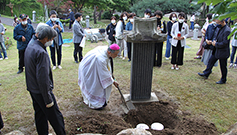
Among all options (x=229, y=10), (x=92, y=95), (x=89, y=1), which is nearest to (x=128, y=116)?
(x=92, y=95)

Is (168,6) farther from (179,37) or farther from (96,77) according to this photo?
(96,77)

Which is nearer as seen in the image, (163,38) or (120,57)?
(163,38)

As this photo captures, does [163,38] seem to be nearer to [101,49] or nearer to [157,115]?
[101,49]

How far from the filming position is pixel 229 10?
6.64 feet

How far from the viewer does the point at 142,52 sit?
4.15 m

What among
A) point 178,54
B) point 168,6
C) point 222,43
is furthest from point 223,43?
point 168,6

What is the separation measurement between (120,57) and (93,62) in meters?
4.48

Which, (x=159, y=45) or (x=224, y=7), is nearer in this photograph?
(x=224, y=7)

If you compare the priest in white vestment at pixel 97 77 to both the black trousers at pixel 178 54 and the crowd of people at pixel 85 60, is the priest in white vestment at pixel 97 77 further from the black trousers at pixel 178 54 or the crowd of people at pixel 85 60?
the black trousers at pixel 178 54

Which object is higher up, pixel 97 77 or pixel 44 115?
pixel 97 77

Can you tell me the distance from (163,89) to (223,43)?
2.15 meters

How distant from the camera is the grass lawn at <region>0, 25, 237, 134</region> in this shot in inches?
152

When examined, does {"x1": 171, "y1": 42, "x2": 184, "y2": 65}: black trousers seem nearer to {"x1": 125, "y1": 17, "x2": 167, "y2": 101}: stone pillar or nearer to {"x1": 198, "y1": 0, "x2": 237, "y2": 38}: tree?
{"x1": 125, "y1": 17, "x2": 167, "y2": 101}: stone pillar

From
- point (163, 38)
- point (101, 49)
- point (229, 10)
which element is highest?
point (229, 10)
